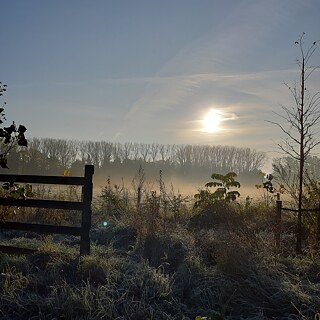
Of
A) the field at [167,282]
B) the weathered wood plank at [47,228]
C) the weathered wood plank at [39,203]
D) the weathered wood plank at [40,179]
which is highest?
the weathered wood plank at [40,179]

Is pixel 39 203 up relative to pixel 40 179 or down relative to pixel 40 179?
down

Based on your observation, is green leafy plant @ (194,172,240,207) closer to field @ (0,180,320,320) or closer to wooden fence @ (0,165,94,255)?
field @ (0,180,320,320)

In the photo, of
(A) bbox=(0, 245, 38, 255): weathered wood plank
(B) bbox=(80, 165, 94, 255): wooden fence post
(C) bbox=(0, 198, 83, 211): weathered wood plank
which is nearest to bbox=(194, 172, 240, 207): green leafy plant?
(B) bbox=(80, 165, 94, 255): wooden fence post

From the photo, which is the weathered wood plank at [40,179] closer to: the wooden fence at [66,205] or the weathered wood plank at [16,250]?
the wooden fence at [66,205]

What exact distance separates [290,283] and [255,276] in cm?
46

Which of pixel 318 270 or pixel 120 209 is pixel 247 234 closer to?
pixel 318 270

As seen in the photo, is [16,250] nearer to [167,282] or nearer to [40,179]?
[40,179]

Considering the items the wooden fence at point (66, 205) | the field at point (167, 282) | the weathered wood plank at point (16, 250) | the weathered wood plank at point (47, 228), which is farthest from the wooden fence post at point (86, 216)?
the weathered wood plank at point (16, 250)

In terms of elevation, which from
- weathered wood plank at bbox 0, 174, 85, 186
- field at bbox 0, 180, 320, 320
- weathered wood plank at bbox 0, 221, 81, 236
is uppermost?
weathered wood plank at bbox 0, 174, 85, 186

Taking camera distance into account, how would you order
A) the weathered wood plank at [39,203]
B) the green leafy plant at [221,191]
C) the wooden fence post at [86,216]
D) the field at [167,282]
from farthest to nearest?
the green leafy plant at [221,191] < the weathered wood plank at [39,203] < the wooden fence post at [86,216] < the field at [167,282]

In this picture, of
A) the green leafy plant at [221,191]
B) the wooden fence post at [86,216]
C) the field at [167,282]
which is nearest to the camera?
the field at [167,282]

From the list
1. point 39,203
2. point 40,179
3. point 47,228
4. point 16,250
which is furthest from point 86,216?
point 16,250

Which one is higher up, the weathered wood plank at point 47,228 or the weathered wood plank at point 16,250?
the weathered wood plank at point 47,228

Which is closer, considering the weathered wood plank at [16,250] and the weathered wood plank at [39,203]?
the weathered wood plank at [16,250]
